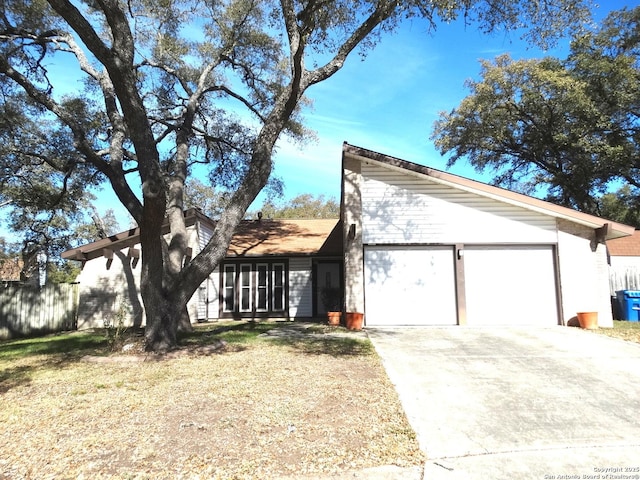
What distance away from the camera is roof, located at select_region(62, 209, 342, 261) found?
617 inches

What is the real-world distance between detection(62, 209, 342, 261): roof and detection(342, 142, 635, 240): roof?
14.5 feet

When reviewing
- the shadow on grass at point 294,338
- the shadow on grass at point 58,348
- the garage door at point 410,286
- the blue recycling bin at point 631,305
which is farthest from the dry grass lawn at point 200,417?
the blue recycling bin at point 631,305

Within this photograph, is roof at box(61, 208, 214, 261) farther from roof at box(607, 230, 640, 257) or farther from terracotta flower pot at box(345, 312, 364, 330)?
roof at box(607, 230, 640, 257)

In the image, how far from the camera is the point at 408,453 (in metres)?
4.01

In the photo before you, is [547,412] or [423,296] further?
[423,296]

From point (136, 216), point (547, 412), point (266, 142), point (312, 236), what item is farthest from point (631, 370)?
point (312, 236)

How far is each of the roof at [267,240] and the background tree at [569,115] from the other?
29.8ft

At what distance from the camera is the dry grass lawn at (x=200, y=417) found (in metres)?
3.84

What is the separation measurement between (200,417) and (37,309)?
1272 cm

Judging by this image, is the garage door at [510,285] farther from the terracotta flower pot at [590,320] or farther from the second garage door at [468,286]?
the terracotta flower pot at [590,320]

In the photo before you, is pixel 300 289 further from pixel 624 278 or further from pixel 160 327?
pixel 624 278

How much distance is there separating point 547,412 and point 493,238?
8.71 m

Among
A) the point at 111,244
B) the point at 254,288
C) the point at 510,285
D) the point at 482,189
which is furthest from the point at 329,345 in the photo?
the point at 111,244

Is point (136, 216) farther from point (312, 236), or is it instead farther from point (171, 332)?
point (312, 236)
